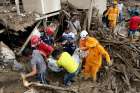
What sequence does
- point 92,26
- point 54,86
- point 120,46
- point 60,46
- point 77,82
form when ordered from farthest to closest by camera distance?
1. point 92,26
2. point 120,46
3. point 60,46
4. point 77,82
5. point 54,86

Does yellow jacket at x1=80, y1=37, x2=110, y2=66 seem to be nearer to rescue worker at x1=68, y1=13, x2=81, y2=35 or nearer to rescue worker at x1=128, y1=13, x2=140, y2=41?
rescue worker at x1=68, y1=13, x2=81, y2=35

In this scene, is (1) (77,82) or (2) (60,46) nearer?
(1) (77,82)

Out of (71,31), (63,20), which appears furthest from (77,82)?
(63,20)

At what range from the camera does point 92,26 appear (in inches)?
639

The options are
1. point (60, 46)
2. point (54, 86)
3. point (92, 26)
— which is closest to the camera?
point (54, 86)

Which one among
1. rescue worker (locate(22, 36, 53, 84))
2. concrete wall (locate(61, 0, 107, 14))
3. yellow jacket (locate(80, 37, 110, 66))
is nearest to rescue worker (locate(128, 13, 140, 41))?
concrete wall (locate(61, 0, 107, 14))

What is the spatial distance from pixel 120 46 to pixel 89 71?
90.1 inches

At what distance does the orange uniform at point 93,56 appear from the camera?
41.5ft

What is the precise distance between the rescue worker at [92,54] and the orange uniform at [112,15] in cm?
441

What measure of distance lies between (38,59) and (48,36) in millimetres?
2432

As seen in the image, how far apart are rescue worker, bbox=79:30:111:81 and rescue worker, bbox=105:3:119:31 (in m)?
4.26

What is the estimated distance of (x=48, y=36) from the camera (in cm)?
1404

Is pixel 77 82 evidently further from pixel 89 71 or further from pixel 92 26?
pixel 92 26

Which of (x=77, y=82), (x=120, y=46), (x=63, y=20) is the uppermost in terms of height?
(x=63, y=20)
